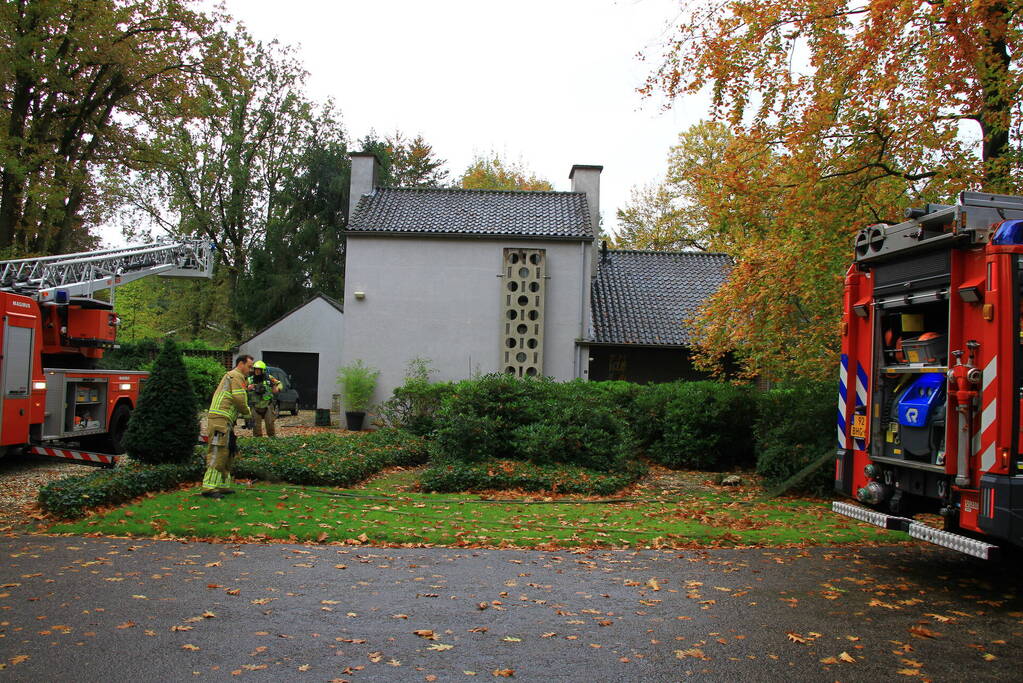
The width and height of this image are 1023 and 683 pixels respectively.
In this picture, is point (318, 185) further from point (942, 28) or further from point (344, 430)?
point (942, 28)

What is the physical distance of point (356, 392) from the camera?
77.7 ft

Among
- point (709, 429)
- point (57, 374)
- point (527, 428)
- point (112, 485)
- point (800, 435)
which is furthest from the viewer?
point (709, 429)

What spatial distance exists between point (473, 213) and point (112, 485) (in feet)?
57.7

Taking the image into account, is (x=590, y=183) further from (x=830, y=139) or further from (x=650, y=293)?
(x=830, y=139)

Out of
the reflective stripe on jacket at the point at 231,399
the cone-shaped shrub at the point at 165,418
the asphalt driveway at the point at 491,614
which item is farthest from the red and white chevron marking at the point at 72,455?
the asphalt driveway at the point at 491,614

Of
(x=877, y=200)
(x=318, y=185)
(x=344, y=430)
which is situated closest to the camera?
(x=877, y=200)

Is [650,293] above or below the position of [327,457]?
above

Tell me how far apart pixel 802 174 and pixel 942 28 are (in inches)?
103

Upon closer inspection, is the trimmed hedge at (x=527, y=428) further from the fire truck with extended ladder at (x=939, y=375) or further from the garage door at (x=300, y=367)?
the garage door at (x=300, y=367)

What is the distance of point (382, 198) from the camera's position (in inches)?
1058

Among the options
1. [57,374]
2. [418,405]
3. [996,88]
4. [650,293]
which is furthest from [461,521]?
[650,293]

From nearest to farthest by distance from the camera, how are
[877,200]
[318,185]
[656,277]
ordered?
[877,200], [656,277], [318,185]

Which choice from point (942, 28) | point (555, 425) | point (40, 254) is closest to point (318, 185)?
point (40, 254)

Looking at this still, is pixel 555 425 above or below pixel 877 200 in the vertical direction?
below
